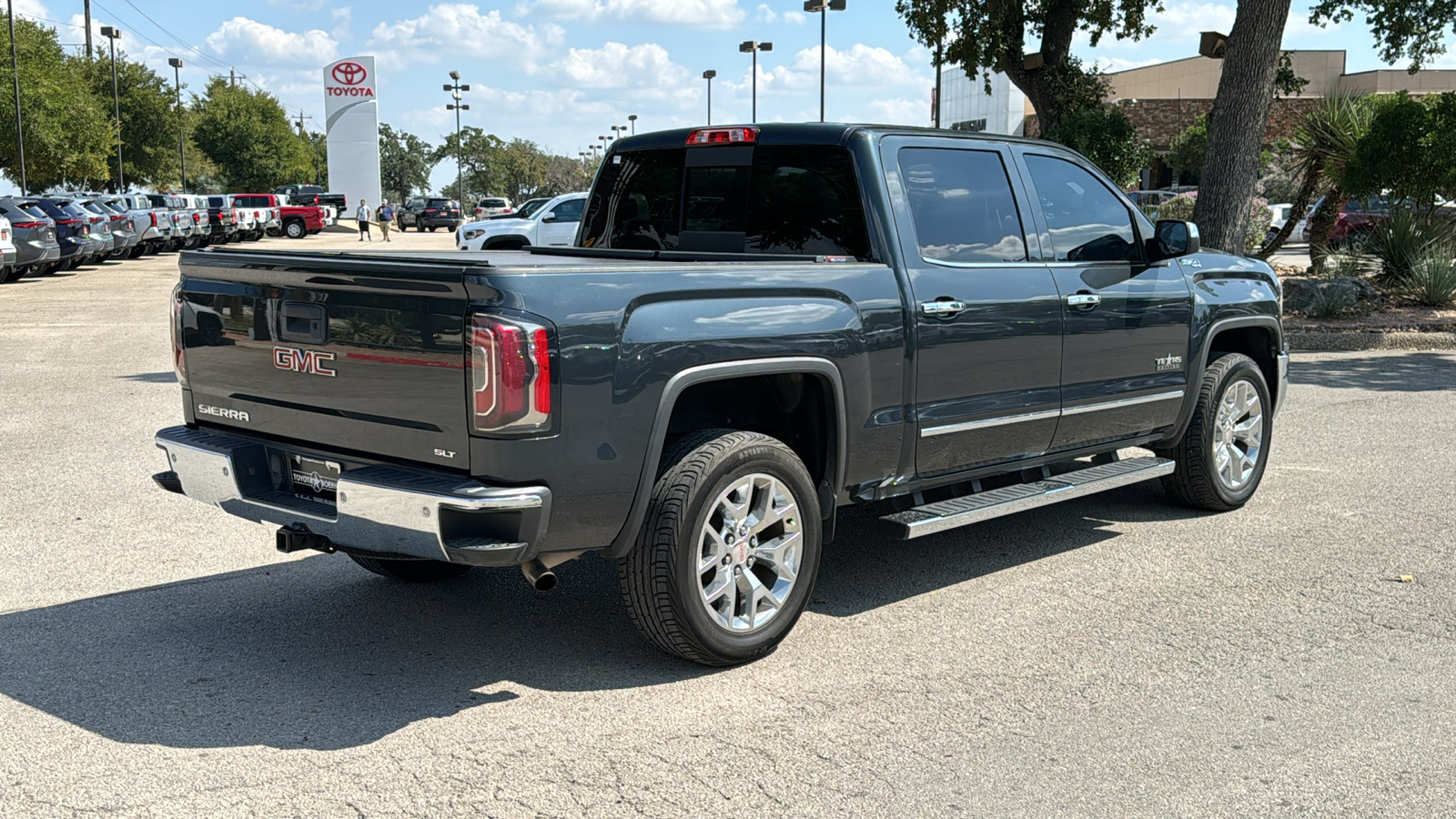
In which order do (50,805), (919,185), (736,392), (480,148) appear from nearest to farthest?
(50,805) → (736,392) → (919,185) → (480,148)

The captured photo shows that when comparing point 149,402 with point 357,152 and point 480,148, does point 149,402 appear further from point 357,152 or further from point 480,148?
point 480,148

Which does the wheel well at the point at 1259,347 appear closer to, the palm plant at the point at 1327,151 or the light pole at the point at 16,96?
the palm plant at the point at 1327,151

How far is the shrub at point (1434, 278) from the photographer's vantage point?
679 inches

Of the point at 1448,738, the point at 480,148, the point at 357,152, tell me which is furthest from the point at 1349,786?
the point at 480,148

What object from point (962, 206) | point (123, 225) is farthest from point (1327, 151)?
point (123, 225)

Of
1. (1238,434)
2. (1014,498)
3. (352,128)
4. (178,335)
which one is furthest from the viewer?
(352,128)

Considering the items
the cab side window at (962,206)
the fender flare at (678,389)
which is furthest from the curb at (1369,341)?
the fender flare at (678,389)

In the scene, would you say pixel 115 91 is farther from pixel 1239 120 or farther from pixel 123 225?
pixel 1239 120

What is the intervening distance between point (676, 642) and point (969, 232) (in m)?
2.30

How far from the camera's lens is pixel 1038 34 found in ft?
70.3

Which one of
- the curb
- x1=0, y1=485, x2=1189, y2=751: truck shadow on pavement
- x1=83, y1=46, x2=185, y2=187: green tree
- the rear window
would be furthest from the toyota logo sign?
x1=0, y1=485, x2=1189, y2=751: truck shadow on pavement

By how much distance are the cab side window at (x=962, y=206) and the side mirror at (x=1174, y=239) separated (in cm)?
95

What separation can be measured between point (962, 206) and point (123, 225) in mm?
31775

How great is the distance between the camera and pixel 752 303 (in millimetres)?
4770
